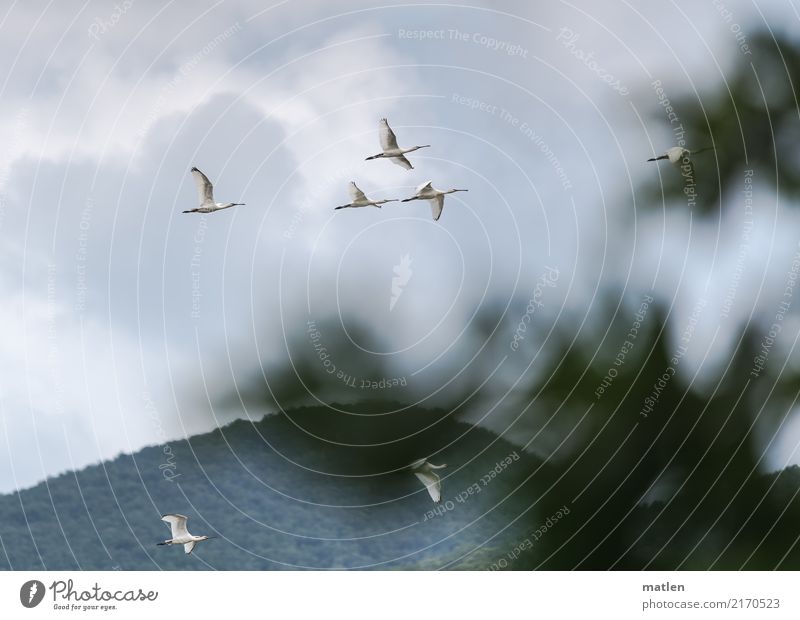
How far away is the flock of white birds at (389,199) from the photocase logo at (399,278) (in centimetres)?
42

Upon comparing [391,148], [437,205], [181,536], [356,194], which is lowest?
[181,536]

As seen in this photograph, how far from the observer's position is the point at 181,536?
7945 millimetres

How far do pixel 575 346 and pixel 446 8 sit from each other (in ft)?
9.17

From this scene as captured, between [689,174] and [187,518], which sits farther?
[689,174]

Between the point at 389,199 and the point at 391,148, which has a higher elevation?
the point at 391,148

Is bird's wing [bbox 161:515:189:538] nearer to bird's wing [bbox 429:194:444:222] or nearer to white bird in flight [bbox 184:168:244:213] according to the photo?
white bird in flight [bbox 184:168:244:213]

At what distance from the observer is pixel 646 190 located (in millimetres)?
8305

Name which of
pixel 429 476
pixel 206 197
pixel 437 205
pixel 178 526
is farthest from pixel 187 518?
pixel 437 205

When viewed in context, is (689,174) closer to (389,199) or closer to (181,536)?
(389,199)

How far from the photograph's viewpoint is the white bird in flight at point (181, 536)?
26.0 ft

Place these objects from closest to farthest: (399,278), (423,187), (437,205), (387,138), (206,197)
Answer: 1. (387,138)
2. (206,197)
3. (423,187)
4. (437,205)
5. (399,278)

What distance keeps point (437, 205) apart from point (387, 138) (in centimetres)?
69
